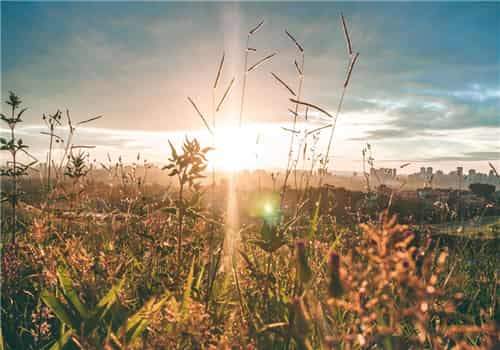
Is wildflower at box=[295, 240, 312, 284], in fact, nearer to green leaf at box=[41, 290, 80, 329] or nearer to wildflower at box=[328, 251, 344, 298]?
wildflower at box=[328, 251, 344, 298]

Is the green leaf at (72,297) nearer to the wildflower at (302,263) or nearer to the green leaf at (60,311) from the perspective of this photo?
the green leaf at (60,311)

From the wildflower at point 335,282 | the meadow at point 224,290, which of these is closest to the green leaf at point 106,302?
the meadow at point 224,290

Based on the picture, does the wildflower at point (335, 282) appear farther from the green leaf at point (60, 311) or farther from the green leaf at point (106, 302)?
the green leaf at point (60, 311)

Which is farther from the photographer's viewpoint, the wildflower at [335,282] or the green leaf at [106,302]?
the green leaf at [106,302]

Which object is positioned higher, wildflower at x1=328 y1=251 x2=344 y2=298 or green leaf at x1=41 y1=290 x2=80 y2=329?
wildflower at x1=328 y1=251 x2=344 y2=298

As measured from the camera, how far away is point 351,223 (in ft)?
21.5

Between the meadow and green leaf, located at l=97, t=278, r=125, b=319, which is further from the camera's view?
green leaf, located at l=97, t=278, r=125, b=319

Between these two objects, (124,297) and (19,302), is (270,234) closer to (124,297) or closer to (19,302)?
(124,297)

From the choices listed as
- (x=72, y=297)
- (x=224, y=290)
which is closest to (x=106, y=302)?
(x=72, y=297)

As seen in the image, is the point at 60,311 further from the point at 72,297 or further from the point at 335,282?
the point at 335,282

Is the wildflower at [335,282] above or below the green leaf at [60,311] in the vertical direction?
above

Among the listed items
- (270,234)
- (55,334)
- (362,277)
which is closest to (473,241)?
(270,234)

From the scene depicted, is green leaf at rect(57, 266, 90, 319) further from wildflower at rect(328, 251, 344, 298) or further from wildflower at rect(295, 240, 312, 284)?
wildflower at rect(328, 251, 344, 298)

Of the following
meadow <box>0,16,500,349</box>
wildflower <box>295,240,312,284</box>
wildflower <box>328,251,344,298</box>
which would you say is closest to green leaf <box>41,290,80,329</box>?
meadow <box>0,16,500,349</box>
